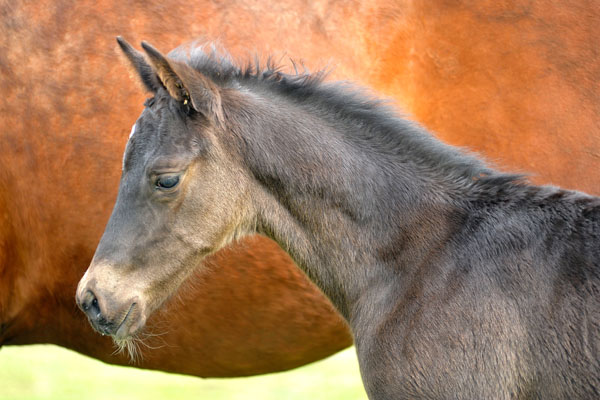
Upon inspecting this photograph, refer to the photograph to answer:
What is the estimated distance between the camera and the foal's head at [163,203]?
2.94 m

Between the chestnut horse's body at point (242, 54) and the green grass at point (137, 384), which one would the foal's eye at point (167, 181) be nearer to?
the chestnut horse's body at point (242, 54)

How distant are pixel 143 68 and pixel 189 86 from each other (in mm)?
354

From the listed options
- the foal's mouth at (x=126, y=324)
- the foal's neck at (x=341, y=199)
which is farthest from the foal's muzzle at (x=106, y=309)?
the foal's neck at (x=341, y=199)

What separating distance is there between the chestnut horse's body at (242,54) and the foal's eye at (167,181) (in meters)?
1.05

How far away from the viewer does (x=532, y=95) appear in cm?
392

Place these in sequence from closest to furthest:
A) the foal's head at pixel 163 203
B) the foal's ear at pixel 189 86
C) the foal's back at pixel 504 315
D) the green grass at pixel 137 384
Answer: the foal's back at pixel 504 315 < the foal's ear at pixel 189 86 < the foal's head at pixel 163 203 < the green grass at pixel 137 384

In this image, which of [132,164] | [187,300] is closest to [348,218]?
[132,164]

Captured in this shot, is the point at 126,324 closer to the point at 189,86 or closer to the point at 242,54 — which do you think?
the point at 189,86

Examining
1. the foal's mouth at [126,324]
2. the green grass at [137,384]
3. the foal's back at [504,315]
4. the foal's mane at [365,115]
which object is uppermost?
the foal's mane at [365,115]

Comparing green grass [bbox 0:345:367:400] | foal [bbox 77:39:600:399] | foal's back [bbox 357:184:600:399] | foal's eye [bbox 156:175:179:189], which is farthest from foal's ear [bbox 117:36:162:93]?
green grass [bbox 0:345:367:400]

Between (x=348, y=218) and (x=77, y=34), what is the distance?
76.5 inches

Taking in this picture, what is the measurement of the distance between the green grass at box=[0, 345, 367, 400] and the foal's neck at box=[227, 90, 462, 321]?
4267 mm

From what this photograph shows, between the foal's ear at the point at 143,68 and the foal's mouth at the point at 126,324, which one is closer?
the foal's mouth at the point at 126,324

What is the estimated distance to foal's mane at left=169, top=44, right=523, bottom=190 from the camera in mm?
3104
